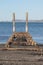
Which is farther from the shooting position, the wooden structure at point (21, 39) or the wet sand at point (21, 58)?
the wooden structure at point (21, 39)

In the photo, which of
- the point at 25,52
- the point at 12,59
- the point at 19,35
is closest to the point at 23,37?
the point at 19,35

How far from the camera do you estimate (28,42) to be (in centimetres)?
3114

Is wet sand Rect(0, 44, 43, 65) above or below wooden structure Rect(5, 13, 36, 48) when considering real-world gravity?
below

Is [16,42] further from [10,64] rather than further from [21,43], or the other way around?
[10,64]

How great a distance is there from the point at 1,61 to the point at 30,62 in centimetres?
163

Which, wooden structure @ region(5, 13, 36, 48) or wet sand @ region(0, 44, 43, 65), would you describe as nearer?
wet sand @ region(0, 44, 43, 65)

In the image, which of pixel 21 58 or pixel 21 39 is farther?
pixel 21 39

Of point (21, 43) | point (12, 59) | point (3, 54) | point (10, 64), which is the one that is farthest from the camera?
point (21, 43)

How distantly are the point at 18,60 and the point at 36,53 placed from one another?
3.63 m

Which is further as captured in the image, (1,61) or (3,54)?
(3,54)

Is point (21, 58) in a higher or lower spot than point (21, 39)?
lower

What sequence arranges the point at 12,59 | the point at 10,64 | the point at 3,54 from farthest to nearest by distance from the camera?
the point at 3,54 → the point at 12,59 → the point at 10,64

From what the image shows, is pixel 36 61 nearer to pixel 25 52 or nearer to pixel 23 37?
pixel 25 52

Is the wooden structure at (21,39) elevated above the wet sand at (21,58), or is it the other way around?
the wooden structure at (21,39)
